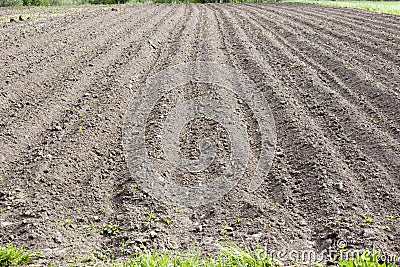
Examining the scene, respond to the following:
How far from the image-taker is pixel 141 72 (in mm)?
7297

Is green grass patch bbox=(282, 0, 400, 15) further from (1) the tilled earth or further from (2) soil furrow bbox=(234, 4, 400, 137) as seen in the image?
(2) soil furrow bbox=(234, 4, 400, 137)

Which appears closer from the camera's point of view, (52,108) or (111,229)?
(111,229)

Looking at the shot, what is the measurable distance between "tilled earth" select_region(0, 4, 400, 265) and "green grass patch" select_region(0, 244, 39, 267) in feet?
0.45

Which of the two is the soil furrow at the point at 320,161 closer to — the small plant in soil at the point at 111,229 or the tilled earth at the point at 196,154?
the tilled earth at the point at 196,154

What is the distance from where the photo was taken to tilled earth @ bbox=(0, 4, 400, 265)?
10.9ft

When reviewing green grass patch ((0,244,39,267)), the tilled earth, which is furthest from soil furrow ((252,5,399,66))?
green grass patch ((0,244,39,267))

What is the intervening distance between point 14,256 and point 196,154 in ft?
7.29

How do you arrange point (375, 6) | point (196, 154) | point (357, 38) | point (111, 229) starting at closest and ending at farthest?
point (111, 229)
point (196, 154)
point (357, 38)
point (375, 6)

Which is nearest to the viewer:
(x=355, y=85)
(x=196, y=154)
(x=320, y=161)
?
(x=320, y=161)

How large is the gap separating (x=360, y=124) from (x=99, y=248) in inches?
140

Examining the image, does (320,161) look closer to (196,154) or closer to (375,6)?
(196,154)

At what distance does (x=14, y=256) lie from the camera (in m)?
2.94

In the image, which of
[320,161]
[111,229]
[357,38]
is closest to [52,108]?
[111,229]

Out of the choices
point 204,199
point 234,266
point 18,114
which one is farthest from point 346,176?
point 18,114
